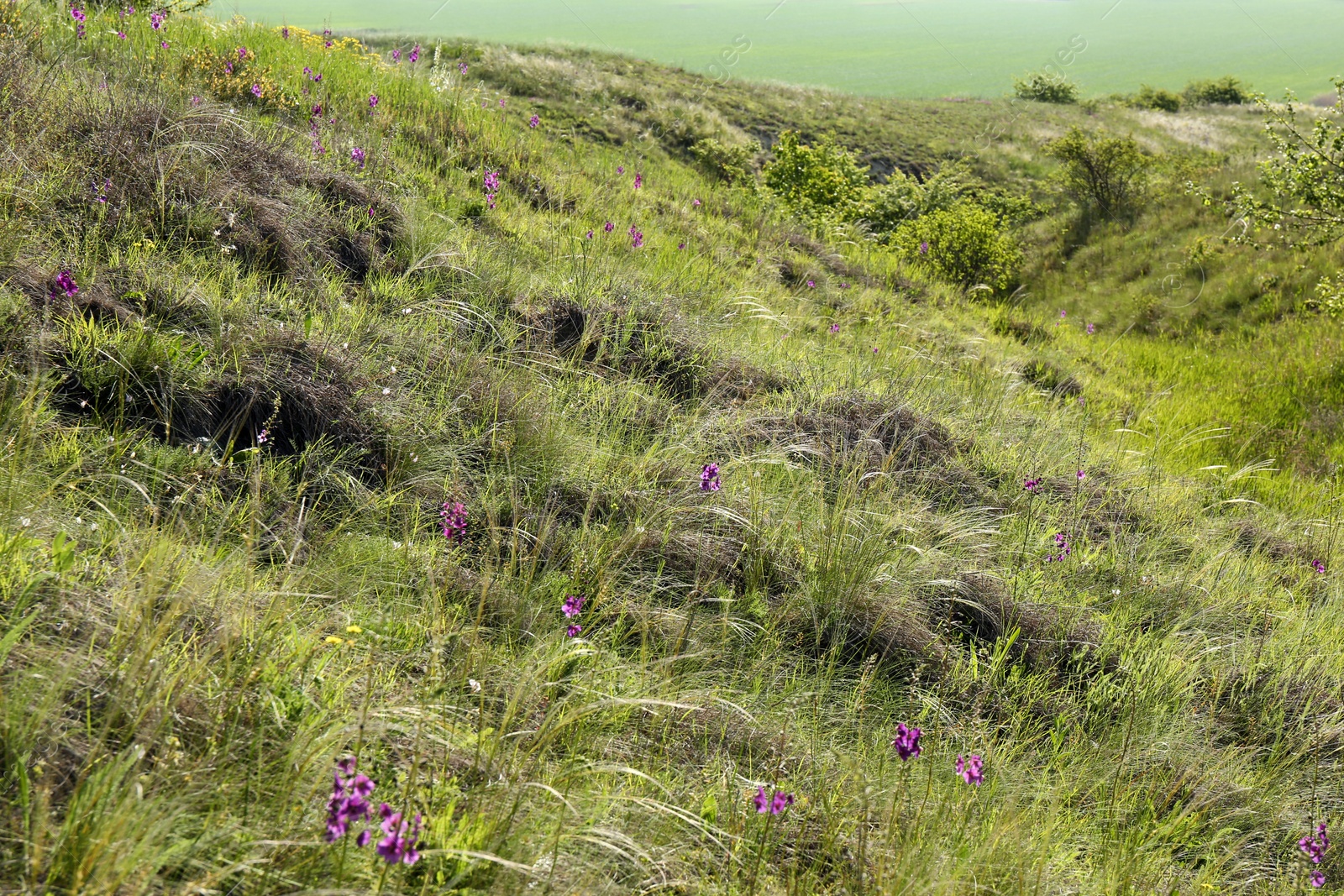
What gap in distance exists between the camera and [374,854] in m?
1.54

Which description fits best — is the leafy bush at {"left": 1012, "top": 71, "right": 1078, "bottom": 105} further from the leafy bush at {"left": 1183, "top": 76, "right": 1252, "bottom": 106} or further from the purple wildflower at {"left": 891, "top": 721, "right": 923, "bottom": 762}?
the purple wildflower at {"left": 891, "top": 721, "right": 923, "bottom": 762}

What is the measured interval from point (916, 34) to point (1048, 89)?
7576cm

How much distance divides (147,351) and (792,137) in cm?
1271

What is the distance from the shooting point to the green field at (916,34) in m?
70.6

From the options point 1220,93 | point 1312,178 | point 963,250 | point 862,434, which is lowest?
point 862,434

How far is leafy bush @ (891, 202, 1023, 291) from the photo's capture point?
1209cm

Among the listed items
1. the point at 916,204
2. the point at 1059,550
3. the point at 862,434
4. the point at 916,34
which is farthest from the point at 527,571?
the point at 916,34

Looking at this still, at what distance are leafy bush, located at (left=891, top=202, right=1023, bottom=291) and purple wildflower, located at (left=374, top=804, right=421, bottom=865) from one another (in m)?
11.6

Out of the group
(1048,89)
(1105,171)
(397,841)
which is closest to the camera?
(397,841)

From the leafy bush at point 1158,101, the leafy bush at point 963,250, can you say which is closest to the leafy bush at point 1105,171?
the leafy bush at point 963,250

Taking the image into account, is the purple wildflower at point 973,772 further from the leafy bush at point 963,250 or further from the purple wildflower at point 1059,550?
the leafy bush at point 963,250

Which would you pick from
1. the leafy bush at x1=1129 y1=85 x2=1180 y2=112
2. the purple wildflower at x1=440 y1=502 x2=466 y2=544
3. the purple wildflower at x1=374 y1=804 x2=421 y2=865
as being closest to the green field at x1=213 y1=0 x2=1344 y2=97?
the leafy bush at x1=1129 y1=85 x2=1180 y2=112

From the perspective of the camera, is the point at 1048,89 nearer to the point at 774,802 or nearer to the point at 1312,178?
the point at 1312,178

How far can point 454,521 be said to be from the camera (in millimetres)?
2764
